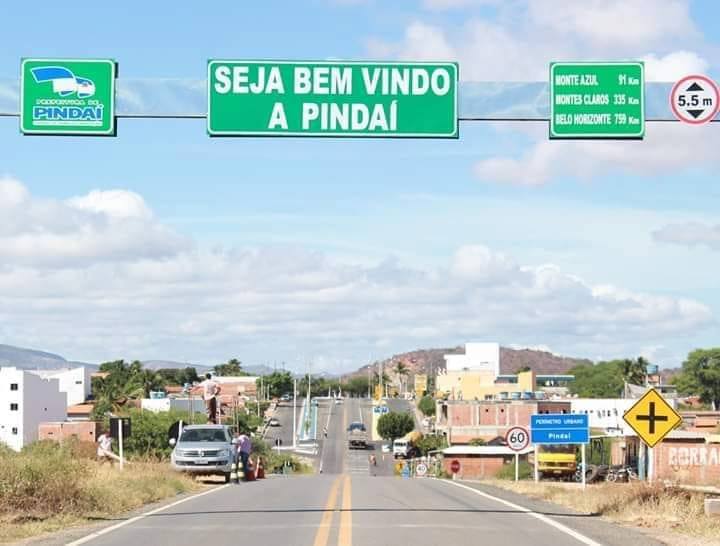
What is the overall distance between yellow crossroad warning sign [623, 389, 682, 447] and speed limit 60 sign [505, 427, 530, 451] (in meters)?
16.6

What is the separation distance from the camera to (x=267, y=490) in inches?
1122

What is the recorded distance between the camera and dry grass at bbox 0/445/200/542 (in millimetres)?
18750

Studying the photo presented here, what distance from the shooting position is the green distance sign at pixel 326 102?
797 inches

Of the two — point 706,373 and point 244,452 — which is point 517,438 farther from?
point 706,373

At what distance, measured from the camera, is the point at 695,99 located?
20906mm

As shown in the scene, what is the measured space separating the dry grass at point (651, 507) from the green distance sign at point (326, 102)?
7.66 meters

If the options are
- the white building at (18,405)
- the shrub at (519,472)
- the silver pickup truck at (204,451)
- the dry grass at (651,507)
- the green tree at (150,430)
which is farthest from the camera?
the white building at (18,405)

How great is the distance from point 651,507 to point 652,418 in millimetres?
2491

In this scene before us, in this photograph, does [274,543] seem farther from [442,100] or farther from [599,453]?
[599,453]

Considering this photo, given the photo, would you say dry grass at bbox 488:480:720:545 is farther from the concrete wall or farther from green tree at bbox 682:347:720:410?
A: green tree at bbox 682:347:720:410

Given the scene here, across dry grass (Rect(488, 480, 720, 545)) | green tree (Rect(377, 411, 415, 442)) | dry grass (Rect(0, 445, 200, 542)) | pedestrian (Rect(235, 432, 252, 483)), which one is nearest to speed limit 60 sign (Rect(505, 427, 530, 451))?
pedestrian (Rect(235, 432, 252, 483))

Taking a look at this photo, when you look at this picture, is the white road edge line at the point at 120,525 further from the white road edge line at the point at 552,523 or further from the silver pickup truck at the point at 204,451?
the white road edge line at the point at 552,523

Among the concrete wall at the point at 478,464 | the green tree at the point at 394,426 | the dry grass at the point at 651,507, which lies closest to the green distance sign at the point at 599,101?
the dry grass at the point at 651,507

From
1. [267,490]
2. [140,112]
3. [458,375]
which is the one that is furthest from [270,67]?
[458,375]
